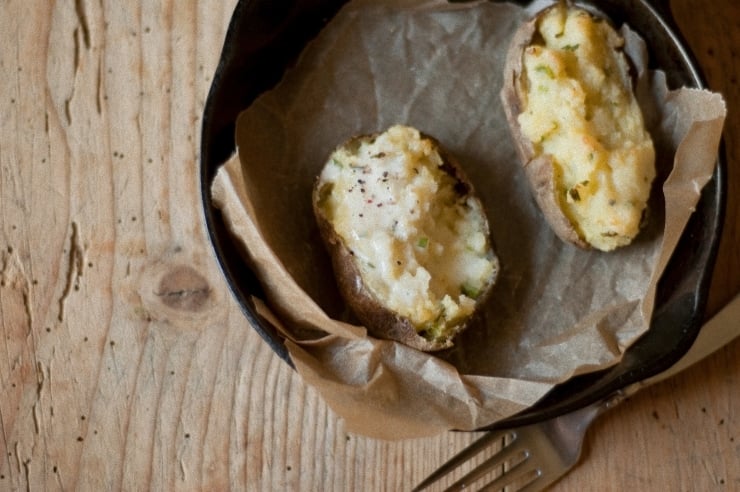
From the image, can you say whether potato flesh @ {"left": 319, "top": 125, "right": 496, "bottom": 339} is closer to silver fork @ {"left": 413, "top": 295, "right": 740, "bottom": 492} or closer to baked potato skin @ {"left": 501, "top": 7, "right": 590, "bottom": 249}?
baked potato skin @ {"left": 501, "top": 7, "right": 590, "bottom": 249}

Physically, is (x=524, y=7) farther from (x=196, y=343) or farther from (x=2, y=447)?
(x=2, y=447)

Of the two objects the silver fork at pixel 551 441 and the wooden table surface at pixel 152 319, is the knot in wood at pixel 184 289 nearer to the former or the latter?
the wooden table surface at pixel 152 319

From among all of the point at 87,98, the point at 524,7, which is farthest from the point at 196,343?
the point at 524,7

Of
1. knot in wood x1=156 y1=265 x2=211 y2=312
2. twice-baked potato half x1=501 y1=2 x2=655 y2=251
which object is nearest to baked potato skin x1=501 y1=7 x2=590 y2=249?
twice-baked potato half x1=501 y1=2 x2=655 y2=251

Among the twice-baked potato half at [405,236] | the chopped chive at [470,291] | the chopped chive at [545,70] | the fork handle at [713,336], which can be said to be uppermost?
the chopped chive at [545,70]

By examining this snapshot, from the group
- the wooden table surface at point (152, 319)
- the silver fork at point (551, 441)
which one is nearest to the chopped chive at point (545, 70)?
the wooden table surface at point (152, 319)

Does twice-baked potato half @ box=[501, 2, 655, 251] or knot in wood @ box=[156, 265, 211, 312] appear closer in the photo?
twice-baked potato half @ box=[501, 2, 655, 251]

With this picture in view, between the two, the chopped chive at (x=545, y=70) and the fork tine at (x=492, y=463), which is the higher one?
the chopped chive at (x=545, y=70)

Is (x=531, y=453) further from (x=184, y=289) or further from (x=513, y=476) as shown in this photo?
(x=184, y=289)
